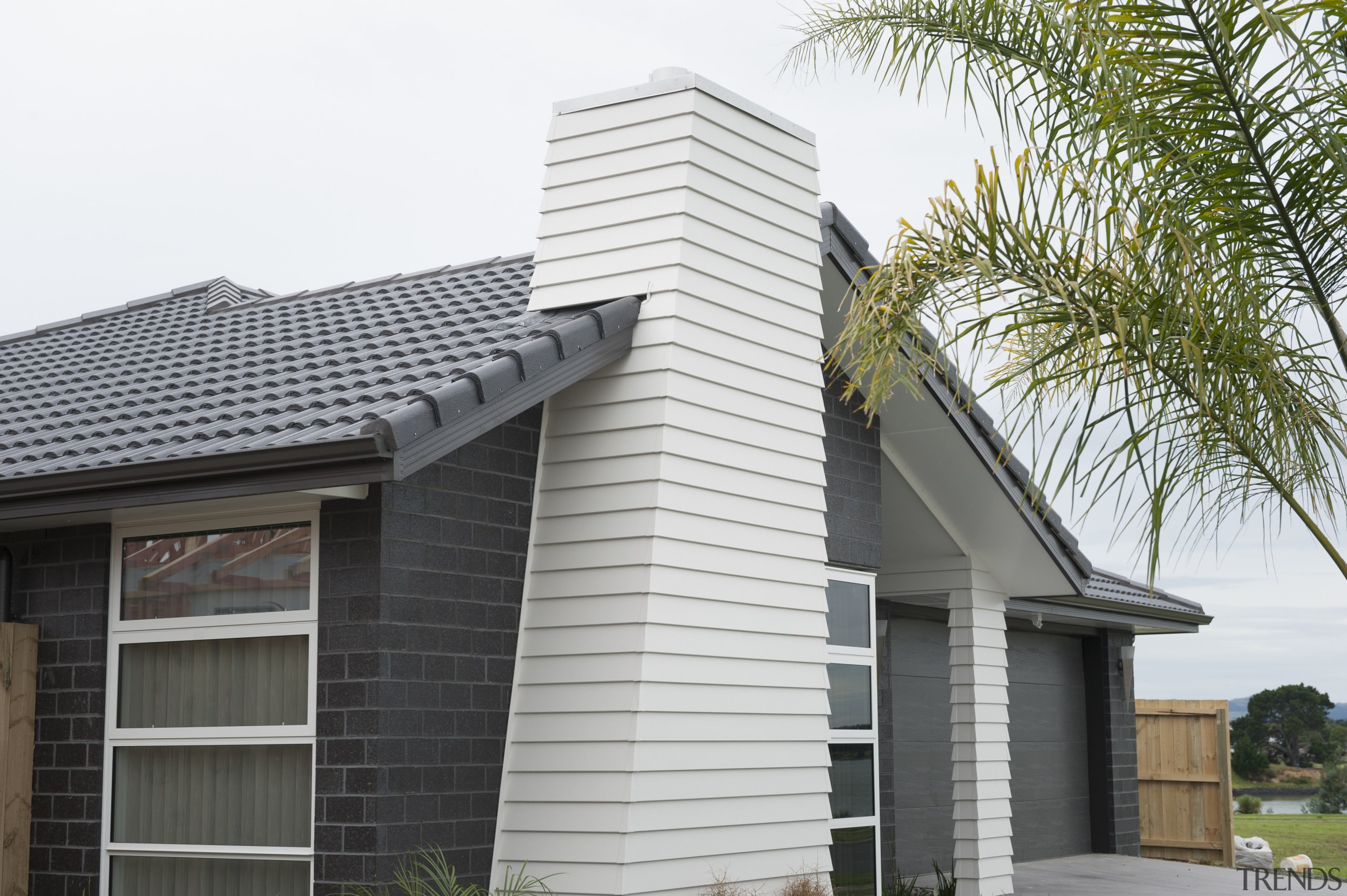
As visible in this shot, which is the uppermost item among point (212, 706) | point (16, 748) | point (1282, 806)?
point (212, 706)

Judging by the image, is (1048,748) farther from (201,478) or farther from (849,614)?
(201,478)

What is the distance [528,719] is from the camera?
6824 millimetres

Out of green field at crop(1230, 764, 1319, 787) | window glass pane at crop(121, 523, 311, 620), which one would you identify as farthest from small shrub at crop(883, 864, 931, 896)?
green field at crop(1230, 764, 1319, 787)

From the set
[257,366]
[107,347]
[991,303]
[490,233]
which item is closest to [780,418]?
[991,303]

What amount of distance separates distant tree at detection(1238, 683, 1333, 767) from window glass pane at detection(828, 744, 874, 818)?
21395 mm

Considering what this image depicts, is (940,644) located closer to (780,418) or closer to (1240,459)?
(780,418)

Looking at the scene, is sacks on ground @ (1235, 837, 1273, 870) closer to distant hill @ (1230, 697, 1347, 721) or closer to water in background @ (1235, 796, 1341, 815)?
water in background @ (1235, 796, 1341, 815)

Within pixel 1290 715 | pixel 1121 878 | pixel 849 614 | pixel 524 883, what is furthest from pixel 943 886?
pixel 1290 715

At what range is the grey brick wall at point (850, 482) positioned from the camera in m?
9.20

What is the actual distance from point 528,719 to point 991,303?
311 cm

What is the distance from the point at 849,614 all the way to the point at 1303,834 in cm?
1658

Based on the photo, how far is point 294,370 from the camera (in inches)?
296

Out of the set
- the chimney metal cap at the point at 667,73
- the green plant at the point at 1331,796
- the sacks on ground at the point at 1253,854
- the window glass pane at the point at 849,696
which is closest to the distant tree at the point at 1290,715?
the green plant at the point at 1331,796

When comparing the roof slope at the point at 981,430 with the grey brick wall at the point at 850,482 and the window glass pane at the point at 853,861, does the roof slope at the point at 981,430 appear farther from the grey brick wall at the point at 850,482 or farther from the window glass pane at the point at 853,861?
the window glass pane at the point at 853,861
